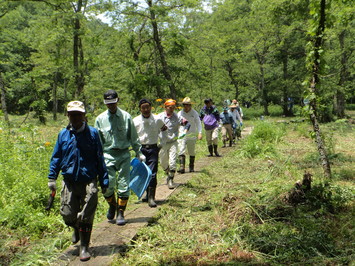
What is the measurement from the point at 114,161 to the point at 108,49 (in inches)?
656

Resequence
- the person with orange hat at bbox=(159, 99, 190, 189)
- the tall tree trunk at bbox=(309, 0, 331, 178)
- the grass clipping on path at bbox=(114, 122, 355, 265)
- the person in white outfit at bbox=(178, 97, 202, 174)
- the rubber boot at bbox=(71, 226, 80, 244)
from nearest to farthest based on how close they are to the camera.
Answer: the grass clipping on path at bbox=(114, 122, 355, 265) < the rubber boot at bbox=(71, 226, 80, 244) < the tall tree trunk at bbox=(309, 0, 331, 178) < the person with orange hat at bbox=(159, 99, 190, 189) < the person in white outfit at bbox=(178, 97, 202, 174)

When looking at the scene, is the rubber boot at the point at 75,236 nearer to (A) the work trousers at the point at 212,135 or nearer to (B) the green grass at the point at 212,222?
(B) the green grass at the point at 212,222

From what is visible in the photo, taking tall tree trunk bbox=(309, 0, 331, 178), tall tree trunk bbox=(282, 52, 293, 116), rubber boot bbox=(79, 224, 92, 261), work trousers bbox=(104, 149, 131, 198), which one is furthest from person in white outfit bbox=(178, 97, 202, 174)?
tall tree trunk bbox=(282, 52, 293, 116)

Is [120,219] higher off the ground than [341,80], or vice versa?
[341,80]

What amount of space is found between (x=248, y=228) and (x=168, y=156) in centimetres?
322

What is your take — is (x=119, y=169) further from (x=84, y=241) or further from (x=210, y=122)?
(x=210, y=122)

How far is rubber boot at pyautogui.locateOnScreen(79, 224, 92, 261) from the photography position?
3939 millimetres

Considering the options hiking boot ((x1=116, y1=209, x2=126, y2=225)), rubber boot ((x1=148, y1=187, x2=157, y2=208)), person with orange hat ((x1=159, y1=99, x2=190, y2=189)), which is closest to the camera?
hiking boot ((x1=116, y1=209, x2=126, y2=225))

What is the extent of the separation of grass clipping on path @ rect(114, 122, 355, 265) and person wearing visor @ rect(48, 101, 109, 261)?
65 centimetres

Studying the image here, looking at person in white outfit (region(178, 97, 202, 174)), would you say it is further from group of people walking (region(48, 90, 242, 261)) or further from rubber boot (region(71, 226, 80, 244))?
rubber boot (region(71, 226, 80, 244))

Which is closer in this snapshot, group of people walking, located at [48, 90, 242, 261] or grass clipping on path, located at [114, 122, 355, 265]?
grass clipping on path, located at [114, 122, 355, 265]

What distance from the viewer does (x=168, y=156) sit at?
24.3ft

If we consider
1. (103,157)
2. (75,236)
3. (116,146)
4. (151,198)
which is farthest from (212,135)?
(75,236)

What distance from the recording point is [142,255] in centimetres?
396
